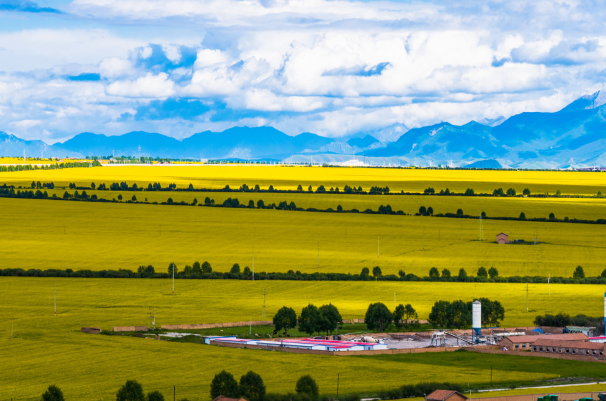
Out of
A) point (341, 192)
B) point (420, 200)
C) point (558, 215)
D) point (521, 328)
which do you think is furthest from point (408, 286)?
point (341, 192)

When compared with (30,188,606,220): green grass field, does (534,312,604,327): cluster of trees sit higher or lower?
lower

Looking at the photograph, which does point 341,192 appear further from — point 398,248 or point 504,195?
point 398,248

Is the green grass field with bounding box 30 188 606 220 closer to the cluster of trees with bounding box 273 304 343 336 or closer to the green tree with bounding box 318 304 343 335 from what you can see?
the green tree with bounding box 318 304 343 335

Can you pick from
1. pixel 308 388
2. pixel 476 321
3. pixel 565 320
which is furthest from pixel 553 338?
pixel 308 388

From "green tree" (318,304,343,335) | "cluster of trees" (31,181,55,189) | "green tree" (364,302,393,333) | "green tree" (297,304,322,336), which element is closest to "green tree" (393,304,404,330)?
"green tree" (364,302,393,333)

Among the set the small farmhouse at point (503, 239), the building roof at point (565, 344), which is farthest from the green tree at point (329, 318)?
the small farmhouse at point (503, 239)

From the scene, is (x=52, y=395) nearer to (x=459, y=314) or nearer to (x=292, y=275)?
(x=459, y=314)
